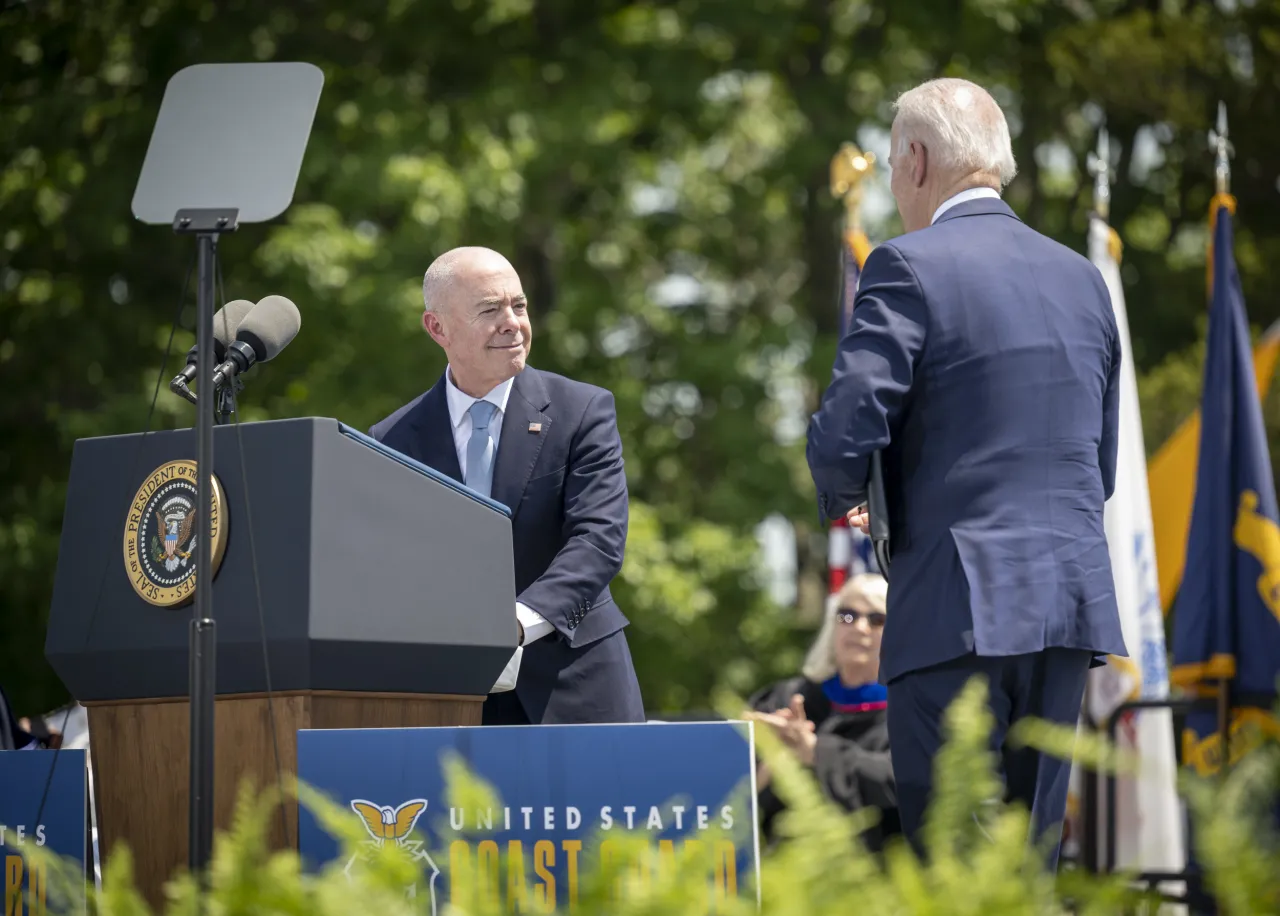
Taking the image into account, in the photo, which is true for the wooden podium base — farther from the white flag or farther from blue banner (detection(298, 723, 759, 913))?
the white flag

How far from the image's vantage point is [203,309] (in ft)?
9.36

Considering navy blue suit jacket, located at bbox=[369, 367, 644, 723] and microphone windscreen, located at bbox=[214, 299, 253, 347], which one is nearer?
microphone windscreen, located at bbox=[214, 299, 253, 347]

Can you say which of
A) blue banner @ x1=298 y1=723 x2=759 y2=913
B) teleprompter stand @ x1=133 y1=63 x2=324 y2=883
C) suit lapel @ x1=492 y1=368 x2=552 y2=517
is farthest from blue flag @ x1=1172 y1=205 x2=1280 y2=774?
teleprompter stand @ x1=133 y1=63 x2=324 y2=883

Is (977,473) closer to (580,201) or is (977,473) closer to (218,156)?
(218,156)

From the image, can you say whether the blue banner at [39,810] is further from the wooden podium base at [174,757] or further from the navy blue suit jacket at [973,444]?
the navy blue suit jacket at [973,444]

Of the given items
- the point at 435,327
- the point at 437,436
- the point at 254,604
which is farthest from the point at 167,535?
the point at 435,327

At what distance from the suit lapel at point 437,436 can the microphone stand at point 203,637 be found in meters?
1.07

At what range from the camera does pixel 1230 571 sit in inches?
286

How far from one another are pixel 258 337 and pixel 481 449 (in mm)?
820

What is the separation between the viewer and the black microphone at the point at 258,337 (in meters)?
3.21

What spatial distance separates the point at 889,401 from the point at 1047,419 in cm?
31

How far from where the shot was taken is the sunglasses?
605cm

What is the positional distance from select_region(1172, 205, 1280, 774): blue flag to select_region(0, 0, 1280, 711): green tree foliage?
183 inches

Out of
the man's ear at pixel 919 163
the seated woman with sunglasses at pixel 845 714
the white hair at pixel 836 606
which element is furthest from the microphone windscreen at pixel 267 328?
the white hair at pixel 836 606
